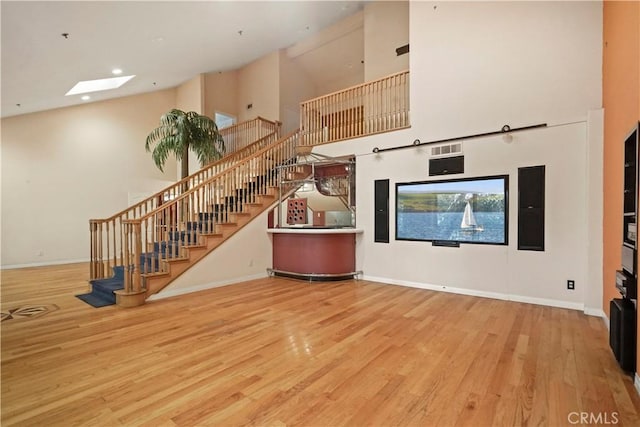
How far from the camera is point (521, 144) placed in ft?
13.4

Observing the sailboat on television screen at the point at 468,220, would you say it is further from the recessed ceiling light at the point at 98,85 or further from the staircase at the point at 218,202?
the recessed ceiling light at the point at 98,85

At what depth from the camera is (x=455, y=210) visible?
4625mm

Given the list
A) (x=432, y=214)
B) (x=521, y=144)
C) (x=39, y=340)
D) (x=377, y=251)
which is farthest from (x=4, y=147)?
(x=521, y=144)

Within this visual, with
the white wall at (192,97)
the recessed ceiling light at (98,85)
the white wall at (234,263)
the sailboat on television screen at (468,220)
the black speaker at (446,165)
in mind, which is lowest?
the white wall at (234,263)

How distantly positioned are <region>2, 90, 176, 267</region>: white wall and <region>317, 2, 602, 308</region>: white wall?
7574 millimetres

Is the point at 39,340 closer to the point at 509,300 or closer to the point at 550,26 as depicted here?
the point at 509,300

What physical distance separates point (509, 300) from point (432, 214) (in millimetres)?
1630

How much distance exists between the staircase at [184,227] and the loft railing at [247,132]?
70.3 inches

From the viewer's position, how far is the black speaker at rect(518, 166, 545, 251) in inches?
155

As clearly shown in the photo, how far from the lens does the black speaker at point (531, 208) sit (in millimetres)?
3928

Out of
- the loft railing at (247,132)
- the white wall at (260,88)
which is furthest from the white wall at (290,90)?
the loft railing at (247,132)

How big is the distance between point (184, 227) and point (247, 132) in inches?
172

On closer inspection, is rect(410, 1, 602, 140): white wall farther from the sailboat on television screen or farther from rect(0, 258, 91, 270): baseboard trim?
rect(0, 258, 91, 270): baseboard trim

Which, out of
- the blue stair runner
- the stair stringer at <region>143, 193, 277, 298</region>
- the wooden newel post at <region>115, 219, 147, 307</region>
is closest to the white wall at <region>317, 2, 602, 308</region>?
the stair stringer at <region>143, 193, 277, 298</region>
